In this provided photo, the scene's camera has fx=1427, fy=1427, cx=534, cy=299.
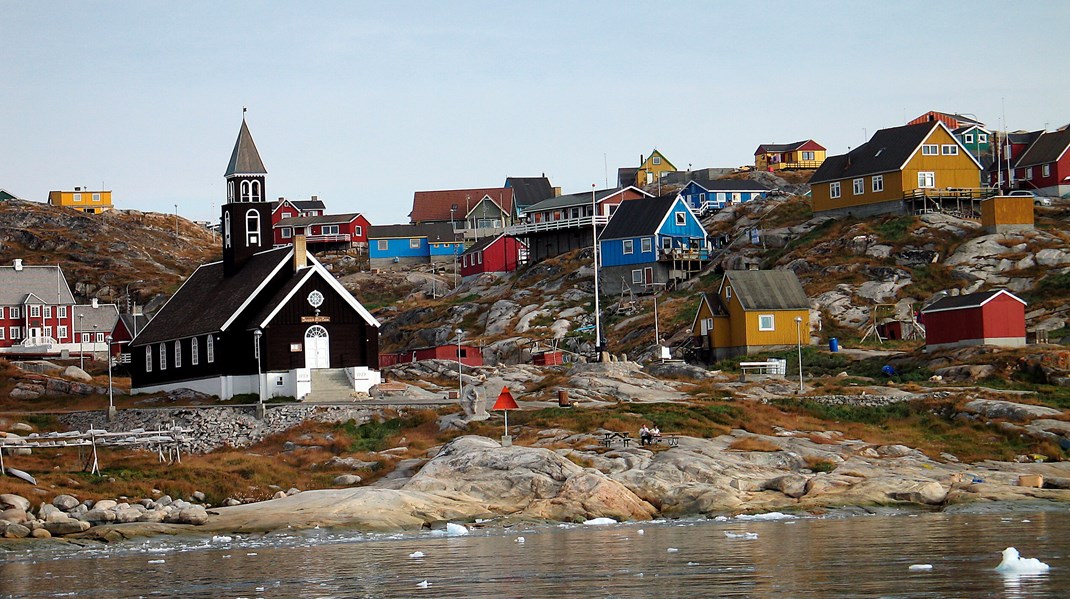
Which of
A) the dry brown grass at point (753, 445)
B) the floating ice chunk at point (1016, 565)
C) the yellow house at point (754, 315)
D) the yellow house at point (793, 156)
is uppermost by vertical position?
the yellow house at point (793, 156)

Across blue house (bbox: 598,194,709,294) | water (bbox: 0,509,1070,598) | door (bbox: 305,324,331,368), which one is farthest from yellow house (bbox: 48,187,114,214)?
water (bbox: 0,509,1070,598)

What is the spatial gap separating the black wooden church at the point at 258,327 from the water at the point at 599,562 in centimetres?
2528

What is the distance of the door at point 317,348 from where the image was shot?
6838 cm

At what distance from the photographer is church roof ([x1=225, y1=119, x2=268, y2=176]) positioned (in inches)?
2936

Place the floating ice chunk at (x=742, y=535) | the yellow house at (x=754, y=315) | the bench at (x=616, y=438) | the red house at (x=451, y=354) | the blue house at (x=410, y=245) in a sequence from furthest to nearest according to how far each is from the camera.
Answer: the blue house at (x=410, y=245) → the red house at (x=451, y=354) → the yellow house at (x=754, y=315) → the bench at (x=616, y=438) → the floating ice chunk at (x=742, y=535)

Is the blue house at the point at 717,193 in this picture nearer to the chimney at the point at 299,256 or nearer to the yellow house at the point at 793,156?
the yellow house at the point at 793,156

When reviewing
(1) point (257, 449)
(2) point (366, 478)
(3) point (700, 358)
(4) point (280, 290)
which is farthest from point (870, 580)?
(3) point (700, 358)

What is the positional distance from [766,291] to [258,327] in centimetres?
3053

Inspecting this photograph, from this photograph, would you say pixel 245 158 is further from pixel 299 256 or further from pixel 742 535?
pixel 742 535

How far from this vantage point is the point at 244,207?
74.5 meters

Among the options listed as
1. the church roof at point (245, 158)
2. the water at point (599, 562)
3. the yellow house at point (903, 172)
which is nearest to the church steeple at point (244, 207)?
the church roof at point (245, 158)

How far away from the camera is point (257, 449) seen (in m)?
59.5

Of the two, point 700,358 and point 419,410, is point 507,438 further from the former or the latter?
point 700,358

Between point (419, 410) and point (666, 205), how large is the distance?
46957 mm
